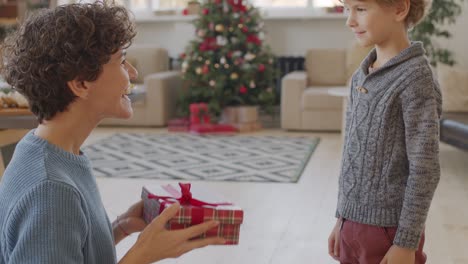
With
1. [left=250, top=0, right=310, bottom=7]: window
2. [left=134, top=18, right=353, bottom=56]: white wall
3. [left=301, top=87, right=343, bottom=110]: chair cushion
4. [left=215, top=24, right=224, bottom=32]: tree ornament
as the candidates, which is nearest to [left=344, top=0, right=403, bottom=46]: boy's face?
[left=301, top=87, right=343, bottom=110]: chair cushion

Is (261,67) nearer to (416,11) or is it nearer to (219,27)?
(219,27)

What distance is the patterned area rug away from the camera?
476cm

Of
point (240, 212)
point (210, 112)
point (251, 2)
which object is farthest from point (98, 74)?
point (251, 2)

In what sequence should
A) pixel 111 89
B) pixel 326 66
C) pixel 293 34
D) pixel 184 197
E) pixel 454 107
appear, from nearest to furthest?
pixel 111 89 < pixel 184 197 < pixel 454 107 < pixel 326 66 < pixel 293 34

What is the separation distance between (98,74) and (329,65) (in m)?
6.01

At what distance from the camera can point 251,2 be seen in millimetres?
7391

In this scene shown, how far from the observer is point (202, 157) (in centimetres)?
538

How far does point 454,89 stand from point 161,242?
4526mm

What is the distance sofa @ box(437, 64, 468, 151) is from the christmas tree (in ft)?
6.29

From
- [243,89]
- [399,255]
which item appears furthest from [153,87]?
[399,255]

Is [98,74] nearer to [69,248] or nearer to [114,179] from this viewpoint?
[69,248]

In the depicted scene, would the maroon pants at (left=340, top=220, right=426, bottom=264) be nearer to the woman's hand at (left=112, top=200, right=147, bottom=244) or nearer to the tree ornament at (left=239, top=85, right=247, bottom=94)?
the woman's hand at (left=112, top=200, right=147, bottom=244)

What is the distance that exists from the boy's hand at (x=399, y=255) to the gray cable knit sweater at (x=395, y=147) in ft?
0.04

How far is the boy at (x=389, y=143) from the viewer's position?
4.79 ft
